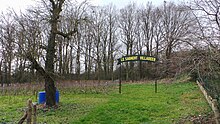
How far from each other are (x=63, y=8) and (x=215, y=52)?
27.7ft

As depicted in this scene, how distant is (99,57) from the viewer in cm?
3197

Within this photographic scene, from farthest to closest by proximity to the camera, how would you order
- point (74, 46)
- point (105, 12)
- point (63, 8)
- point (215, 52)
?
point (105, 12) < point (74, 46) < point (63, 8) < point (215, 52)

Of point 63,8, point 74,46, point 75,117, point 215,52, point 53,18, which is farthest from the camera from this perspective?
point 74,46

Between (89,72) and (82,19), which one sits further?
(89,72)

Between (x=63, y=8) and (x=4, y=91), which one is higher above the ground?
(x=63, y=8)

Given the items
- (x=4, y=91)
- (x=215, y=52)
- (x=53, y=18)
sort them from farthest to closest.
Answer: (x=4, y=91), (x=53, y=18), (x=215, y=52)

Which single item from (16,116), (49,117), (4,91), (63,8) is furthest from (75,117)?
(4,91)

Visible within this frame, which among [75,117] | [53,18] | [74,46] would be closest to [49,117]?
[75,117]

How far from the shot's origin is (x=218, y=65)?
5348mm

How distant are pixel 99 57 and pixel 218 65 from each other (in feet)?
88.2

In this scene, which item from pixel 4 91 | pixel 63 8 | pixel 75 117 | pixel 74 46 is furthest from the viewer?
pixel 74 46

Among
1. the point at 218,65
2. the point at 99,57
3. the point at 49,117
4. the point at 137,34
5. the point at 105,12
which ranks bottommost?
the point at 49,117

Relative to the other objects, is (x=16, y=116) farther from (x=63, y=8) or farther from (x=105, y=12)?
(x=105, y=12)

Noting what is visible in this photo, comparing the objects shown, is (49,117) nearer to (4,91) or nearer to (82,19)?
(82,19)
